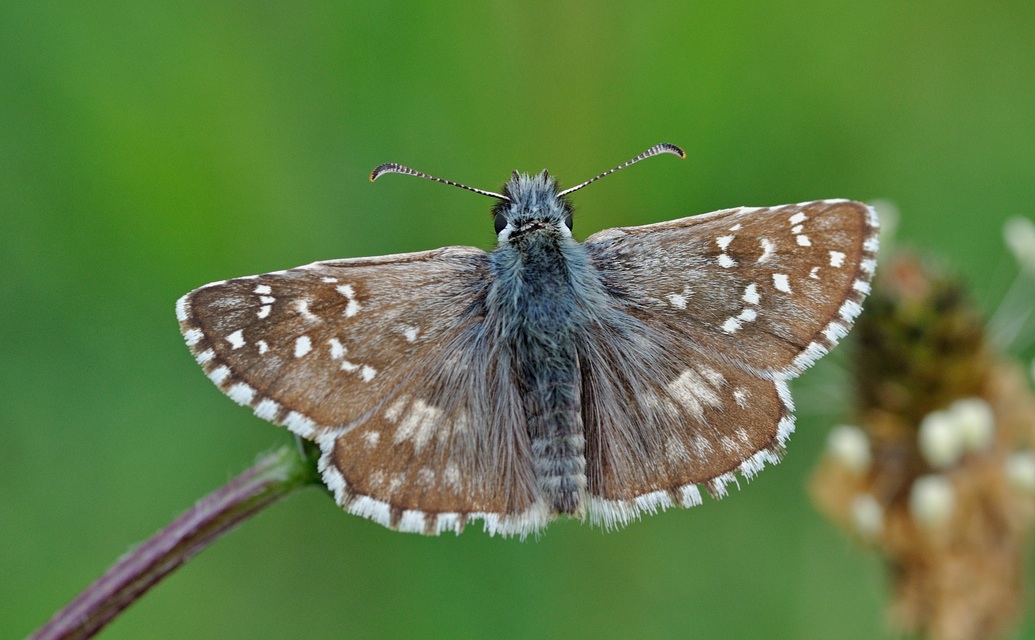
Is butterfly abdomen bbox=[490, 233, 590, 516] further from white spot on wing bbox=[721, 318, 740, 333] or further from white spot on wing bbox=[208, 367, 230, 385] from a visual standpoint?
white spot on wing bbox=[208, 367, 230, 385]

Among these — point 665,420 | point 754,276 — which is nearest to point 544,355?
point 665,420

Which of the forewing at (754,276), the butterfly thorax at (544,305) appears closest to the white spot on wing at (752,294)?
the forewing at (754,276)

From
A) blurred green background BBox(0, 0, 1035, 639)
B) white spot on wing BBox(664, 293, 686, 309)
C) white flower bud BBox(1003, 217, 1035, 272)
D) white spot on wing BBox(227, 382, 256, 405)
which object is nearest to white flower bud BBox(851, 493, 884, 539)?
blurred green background BBox(0, 0, 1035, 639)

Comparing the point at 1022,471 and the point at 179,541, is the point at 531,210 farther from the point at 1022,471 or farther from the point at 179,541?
the point at 1022,471

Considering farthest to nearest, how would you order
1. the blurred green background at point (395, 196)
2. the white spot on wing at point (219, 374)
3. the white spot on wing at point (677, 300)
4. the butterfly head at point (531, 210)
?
the blurred green background at point (395, 196) → the butterfly head at point (531, 210) → the white spot on wing at point (677, 300) → the white spot on wing at point (219, 374)

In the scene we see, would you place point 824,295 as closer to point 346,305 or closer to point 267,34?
point 346,305

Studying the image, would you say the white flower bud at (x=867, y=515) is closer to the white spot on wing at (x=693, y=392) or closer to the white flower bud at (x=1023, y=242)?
the white flower bud at (x=1023, y=242)
